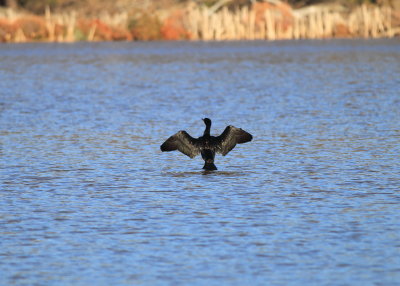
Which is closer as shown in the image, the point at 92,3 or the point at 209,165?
the point at 209,165

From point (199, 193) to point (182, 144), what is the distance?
1.78 m

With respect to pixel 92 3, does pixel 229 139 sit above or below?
below

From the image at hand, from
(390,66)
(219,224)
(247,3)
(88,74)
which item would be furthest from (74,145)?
(247,3)

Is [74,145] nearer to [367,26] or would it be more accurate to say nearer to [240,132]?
[240,132]

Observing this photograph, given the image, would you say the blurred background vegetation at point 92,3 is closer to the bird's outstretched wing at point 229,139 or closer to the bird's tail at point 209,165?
the bird's tail at point 209,165

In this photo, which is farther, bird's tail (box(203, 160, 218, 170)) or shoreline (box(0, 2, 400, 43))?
shoreline (box(0, 2, 400, 43))

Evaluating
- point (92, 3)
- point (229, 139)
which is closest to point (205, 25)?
point (92, 3)

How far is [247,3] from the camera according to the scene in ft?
371

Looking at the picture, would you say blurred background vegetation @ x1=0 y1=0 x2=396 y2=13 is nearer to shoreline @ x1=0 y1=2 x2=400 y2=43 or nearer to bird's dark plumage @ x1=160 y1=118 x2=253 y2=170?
shoreline @ x1=0 y1=2 x2=400 y2=43

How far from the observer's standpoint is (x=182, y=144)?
687 inches

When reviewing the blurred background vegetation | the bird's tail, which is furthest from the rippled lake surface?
the blurred background vegetation

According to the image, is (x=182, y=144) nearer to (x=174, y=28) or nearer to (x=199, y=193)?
(x=199, y=193)

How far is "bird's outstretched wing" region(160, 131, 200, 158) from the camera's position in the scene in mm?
17297

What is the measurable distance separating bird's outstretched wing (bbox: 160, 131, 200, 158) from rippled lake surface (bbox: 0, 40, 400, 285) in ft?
1.50
